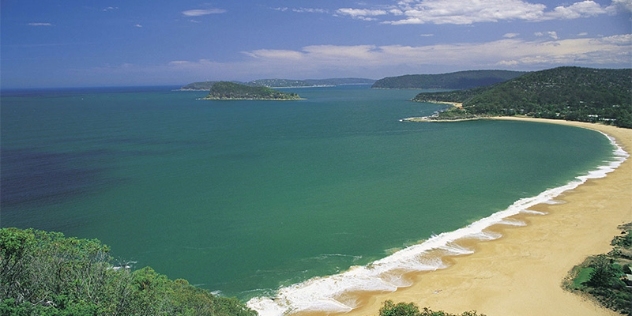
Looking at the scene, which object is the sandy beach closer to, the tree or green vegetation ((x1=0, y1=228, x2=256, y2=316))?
the tree

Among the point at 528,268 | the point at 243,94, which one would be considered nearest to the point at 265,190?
the point at 528,268

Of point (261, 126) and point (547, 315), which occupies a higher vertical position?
point (261, 126)

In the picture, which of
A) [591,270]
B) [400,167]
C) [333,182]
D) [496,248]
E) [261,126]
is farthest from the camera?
[261,126]

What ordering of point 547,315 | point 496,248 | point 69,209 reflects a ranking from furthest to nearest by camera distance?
point 69,209, point 496,248, point 547,315

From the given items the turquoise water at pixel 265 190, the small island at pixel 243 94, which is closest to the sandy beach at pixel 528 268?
the turquoise water at pixel 265 190

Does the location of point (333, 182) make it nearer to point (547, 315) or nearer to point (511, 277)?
point (511, 277)

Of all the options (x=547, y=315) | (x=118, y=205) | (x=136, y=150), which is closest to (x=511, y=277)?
(x=547, y=315)
